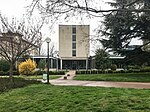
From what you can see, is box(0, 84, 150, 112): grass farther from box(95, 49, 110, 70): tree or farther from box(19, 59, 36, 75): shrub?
box(95, 49, 110, 70): tree

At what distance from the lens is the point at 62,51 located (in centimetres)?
8306

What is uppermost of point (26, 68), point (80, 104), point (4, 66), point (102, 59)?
point (102, 59)

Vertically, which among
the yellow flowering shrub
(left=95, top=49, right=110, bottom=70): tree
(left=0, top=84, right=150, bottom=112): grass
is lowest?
(left=0, top=84, right=150, bottom=112): grass

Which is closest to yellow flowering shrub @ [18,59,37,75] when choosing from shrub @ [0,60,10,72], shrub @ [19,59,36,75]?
shrub @ [19,59,36,75]

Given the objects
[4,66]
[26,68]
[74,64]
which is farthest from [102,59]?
[74,64]

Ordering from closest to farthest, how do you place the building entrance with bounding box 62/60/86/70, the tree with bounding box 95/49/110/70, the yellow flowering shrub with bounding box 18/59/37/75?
the yellow flowering shrub with bounding box 18/59/37/75
the tree with bounding box 95/49/110/70
the building entrance with bounding box 62/60/86/70

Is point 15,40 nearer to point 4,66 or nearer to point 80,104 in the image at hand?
point 80,104

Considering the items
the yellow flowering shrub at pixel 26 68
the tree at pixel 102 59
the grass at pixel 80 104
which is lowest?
the grass at pixel 80 104

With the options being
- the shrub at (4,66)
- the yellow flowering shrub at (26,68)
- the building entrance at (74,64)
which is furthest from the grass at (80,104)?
the building entrance at (74,64)

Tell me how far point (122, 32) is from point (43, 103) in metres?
24.2

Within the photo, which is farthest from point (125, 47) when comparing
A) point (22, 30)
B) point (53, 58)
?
point (53, 58)

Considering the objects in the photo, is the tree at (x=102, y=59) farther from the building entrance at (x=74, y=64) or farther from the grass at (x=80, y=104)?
the grass at (x=80, y=104)

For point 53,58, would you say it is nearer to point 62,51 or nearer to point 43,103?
point 62,51

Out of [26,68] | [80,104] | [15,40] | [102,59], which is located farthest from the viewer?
[102,59]
